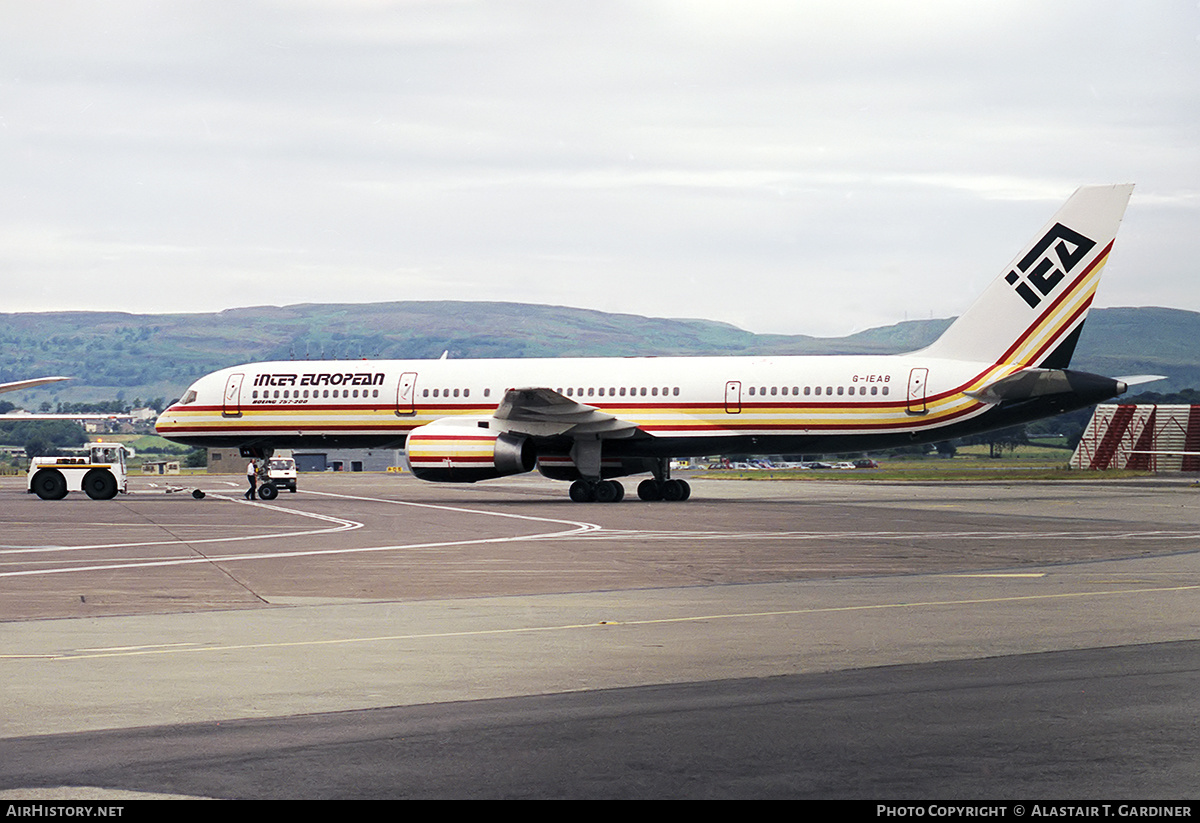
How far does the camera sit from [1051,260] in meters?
42.6

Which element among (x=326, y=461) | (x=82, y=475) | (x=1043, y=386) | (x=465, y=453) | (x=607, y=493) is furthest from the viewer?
(x=326, y=461)

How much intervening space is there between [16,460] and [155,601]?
145 meters

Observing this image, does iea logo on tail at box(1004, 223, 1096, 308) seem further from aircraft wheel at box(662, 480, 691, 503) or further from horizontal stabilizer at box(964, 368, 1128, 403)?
aircraft wheel at box(662, 480, 691, 503)

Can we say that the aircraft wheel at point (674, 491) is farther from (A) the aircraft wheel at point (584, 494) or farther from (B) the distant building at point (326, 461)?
(B) the distant building at point (326, 461)

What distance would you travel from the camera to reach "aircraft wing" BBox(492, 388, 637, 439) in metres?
42.3

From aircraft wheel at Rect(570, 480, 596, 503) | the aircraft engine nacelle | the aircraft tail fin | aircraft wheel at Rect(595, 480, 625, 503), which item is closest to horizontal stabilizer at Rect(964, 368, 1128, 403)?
the aircraft tail fin

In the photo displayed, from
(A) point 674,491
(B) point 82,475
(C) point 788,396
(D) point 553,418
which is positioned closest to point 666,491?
(A) point 674,491

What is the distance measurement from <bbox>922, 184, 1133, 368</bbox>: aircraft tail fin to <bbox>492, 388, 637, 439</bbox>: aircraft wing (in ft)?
34.1

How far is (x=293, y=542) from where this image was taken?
1053 inches

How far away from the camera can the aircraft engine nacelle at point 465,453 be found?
1679 inches

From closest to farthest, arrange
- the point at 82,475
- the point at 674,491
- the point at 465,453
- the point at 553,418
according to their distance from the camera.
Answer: the point at 465,453
the point at 553,418
the point at 674,491
the point at 82,475

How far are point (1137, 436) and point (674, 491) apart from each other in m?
56.7

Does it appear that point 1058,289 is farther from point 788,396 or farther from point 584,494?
point 584,494

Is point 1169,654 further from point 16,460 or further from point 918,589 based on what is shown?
point 16,460
